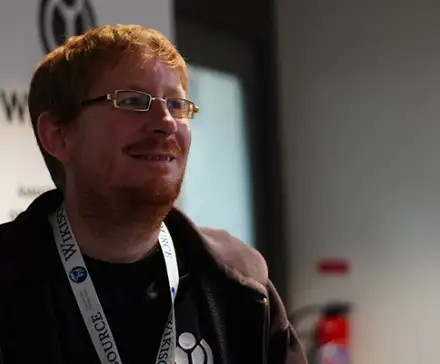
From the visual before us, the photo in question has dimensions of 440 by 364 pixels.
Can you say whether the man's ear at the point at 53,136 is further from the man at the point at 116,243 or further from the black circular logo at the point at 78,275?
the black circular logo at the point at 78,275

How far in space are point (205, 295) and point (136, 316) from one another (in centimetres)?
14

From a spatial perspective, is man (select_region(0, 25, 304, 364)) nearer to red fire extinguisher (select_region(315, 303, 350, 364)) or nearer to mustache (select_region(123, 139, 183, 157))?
mustache (select_region(123, 139, 183, 157))

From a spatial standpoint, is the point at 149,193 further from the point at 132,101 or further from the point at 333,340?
the point at 333,340

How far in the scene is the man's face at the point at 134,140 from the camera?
1.22 metres

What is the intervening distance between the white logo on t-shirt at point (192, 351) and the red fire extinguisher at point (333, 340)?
73.7 inches

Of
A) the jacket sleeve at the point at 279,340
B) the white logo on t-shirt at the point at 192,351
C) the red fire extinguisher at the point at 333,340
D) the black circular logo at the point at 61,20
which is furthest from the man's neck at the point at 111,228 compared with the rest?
the red fire extinguisher at the point at 333,340

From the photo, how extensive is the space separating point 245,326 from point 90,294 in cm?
29

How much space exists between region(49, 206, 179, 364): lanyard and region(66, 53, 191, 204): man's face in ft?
0.31

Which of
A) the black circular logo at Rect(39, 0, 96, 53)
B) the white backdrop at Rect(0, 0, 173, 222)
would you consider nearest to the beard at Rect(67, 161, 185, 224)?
the white backdrop at Rect(0, 0, 173, 222)

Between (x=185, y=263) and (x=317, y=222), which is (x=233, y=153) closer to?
(x=317, y=222)

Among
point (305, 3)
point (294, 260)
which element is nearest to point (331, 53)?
point (305, 3)

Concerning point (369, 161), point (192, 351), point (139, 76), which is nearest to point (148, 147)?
point (139, 76)

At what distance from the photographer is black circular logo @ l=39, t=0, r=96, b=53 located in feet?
6.33

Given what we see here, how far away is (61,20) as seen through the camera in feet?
6.55
